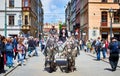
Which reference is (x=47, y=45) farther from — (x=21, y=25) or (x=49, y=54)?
(x=21, y=25)

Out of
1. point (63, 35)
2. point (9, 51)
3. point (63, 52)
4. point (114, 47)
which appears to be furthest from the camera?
point (63, 35)

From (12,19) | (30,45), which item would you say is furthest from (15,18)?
(30,45)

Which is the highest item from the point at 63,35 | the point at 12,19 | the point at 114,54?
the point at 12,19

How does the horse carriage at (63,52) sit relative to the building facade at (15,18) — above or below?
below

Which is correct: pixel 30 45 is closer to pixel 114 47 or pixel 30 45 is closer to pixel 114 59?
pixel 114 47

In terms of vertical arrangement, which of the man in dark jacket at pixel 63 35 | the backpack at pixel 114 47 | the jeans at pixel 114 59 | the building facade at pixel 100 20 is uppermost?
the building facade at pixel 100 20

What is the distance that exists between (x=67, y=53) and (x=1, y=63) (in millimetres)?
3635

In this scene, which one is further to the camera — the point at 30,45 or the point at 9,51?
the point at 30,45

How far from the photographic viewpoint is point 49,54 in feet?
65.9

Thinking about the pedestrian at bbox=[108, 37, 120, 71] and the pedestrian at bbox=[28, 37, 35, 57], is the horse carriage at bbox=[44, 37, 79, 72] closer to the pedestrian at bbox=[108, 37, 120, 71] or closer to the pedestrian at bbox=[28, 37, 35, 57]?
the pedestrian at bbox=[108, 37, 120, 71]

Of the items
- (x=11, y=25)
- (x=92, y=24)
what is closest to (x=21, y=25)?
(x=11, y=25)

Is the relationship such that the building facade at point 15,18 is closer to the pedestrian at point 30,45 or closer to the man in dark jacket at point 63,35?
the pedestrian at point 30,45

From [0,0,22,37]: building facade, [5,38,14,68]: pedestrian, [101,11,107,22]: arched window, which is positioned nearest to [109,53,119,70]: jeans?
[5,38,14,68]: pedestrian

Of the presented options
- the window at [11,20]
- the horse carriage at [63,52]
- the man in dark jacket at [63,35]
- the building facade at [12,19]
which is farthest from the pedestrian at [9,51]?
the window at [11,20]
